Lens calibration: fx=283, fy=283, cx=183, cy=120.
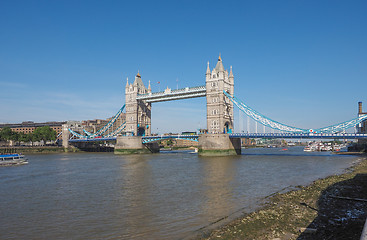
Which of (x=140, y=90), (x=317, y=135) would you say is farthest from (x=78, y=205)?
(x=140, y=90)

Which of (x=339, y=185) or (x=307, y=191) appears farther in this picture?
(x=339, y=185)

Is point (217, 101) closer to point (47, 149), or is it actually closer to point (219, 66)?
point (219, 66)

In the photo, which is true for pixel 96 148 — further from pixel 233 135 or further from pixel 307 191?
pixel 307 191

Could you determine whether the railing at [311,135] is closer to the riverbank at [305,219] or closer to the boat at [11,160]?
the boat at [11,160]

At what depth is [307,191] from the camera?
17812 mm

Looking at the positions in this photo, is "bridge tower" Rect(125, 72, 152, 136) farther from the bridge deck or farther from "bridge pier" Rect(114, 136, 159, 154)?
"bridge pier" Rect(114, 136, 159, 154)

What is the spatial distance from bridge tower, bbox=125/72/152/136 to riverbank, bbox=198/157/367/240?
63.7 m

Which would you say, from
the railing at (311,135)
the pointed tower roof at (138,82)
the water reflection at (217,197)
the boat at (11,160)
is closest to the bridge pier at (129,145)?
the pointed tower roof at (138,82)

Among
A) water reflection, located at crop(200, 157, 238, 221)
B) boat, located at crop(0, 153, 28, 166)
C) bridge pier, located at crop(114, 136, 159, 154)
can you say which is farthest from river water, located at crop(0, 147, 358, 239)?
bridge pier, located at crop(114, 136, 159, 154)

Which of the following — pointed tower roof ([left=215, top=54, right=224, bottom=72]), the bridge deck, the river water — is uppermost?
pointed tower roof ([left=215, top=54, right=224, bottom=72])

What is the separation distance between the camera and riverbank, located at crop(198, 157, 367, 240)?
9.73m

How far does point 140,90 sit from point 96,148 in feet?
97.1

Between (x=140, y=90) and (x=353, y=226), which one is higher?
(x=140, y=90)

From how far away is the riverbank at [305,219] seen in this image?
9727mm
